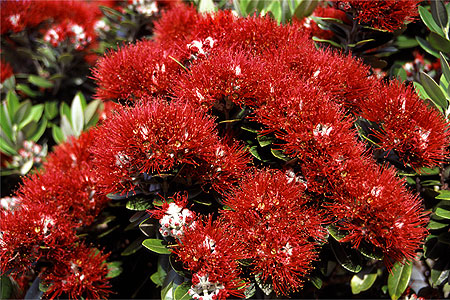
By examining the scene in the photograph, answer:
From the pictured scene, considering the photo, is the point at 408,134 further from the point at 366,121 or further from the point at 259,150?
the point at 259,150

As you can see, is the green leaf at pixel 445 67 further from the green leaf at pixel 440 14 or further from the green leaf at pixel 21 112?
the green leaf at pixel 21 112

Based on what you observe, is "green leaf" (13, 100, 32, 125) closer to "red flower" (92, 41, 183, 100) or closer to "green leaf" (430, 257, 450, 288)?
"red flower" (92, 41, 183, 100)

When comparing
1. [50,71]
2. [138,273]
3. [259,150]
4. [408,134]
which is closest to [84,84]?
[50,71]

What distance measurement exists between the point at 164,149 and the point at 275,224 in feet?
1.07

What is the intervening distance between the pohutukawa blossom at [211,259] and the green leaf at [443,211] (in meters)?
0.60

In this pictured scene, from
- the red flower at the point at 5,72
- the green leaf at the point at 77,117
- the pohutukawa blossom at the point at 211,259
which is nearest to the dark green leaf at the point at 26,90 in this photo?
the red flower at the point at 5,72

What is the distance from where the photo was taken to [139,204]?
112 cm

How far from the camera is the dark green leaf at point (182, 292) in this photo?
98 cm

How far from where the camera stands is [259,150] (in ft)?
3.70

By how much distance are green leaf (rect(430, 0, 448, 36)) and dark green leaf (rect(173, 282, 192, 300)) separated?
4.03 feet

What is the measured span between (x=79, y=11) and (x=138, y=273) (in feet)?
4.30

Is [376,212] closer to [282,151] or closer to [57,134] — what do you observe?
[282,151]

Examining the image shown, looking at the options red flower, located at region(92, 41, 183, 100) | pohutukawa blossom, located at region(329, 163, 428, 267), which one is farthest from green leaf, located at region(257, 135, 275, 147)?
red flower, located at region(92, 41, 183, 100)

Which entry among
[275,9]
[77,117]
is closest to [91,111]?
[77,117]
